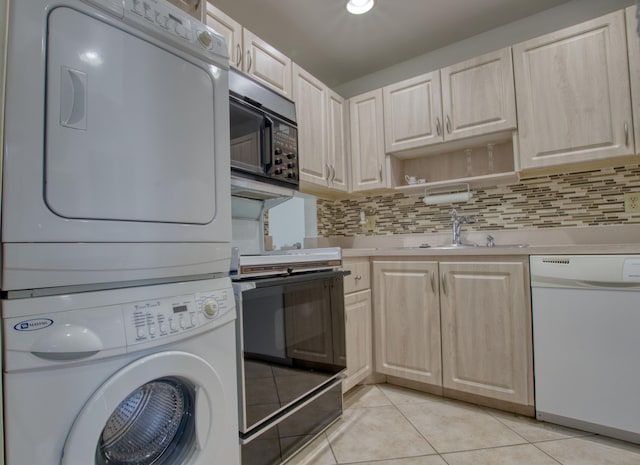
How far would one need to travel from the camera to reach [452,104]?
2.18 metres

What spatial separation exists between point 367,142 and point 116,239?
6.71ft

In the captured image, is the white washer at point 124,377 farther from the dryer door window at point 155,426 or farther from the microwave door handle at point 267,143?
the microwave door handle at point 267,143

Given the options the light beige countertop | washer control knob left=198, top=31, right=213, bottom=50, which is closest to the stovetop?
the light beige countertop

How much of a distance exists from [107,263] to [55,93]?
0.39 metres

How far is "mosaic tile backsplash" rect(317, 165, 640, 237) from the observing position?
6.25ft

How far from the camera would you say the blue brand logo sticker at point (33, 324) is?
0.65 m

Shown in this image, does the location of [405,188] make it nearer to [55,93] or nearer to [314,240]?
[314,240]

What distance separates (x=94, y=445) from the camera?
0.70 meters

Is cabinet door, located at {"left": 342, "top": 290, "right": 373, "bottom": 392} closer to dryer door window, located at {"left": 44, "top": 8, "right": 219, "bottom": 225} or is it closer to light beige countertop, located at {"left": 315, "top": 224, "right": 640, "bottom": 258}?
light beige countertop, located at {"left": 315, "top": 224, "right": 640, "bottom": 258}

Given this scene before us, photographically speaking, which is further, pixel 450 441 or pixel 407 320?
pixel 407 320

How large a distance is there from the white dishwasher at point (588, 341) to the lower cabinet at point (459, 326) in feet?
0.23

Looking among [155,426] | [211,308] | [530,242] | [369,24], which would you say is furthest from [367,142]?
[155,426]

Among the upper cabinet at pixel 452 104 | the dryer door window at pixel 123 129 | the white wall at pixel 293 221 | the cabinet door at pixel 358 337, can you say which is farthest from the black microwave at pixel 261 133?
the upper cabinet at pixel 452 104

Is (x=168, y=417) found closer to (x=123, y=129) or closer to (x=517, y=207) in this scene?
(x=123, y=129)
